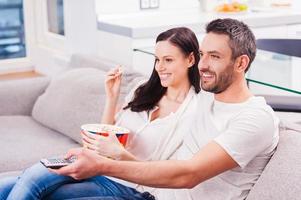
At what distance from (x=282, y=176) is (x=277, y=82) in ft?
2.04

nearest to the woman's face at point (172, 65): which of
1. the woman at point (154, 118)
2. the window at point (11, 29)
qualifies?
the woman at point (154, 118)

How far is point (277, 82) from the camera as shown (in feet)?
6.49

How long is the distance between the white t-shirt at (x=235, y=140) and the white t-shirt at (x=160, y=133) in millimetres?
131

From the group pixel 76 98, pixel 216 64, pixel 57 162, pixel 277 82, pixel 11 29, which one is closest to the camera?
pixel 216 64

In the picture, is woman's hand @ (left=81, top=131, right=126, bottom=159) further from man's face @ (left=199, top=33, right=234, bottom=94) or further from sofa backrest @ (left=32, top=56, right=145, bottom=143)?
sofa backrest @ (left=32, top=56, right=145, bottom=143)

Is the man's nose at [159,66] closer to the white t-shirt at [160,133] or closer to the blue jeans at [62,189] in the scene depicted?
the white t-shirt at [160,133]

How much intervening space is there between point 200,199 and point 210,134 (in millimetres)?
194

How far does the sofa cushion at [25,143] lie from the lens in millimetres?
2357

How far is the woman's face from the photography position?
6.14ft

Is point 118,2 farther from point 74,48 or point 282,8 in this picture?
point 282,8

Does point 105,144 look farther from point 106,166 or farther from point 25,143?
point 25,143

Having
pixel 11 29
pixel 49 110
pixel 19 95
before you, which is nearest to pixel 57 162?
pixel 49 110

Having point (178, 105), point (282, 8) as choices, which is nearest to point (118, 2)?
point (282, 8)

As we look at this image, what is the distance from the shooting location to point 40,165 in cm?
179
